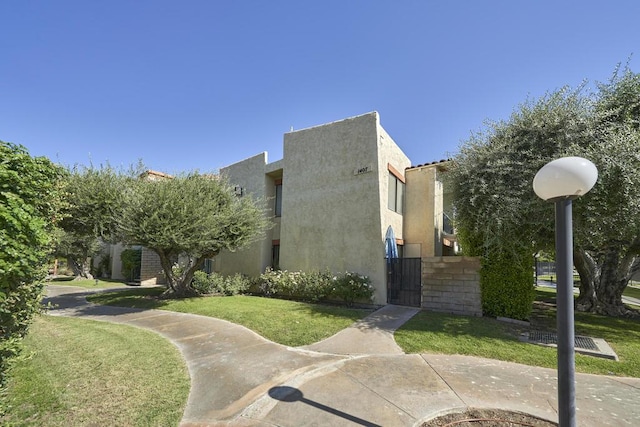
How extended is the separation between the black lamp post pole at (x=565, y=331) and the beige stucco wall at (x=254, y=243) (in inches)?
503

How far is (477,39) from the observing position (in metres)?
8.06

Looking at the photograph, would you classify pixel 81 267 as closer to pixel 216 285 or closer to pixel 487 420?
pixel 216 285

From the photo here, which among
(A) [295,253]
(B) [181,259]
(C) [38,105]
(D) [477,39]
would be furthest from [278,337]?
(B) [181,259]

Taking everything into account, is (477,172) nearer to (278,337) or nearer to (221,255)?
(278,337)

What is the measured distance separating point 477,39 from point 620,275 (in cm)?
1102

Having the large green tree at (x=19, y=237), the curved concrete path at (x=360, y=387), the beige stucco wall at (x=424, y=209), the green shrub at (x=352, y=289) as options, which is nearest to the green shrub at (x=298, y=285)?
the green shrub at (x=352, y=289)

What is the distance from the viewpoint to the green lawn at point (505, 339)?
17.7 ft

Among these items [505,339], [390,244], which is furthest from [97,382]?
[390,244]

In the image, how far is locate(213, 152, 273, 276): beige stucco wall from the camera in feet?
48.3

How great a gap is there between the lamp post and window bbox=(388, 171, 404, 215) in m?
9.66

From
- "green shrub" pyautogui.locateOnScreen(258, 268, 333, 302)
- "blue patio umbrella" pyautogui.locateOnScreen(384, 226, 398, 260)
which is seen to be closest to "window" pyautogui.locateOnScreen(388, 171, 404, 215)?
"blue patio umbrella" pyautogui.locateOnScreen(384, 226, 398, 260)

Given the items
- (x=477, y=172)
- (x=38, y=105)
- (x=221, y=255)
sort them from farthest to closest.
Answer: (x=221, y=255) < (x=38, y=105) < (x=477, y=172)

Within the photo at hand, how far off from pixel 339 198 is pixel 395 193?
107 inches

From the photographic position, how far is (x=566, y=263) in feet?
8.41
